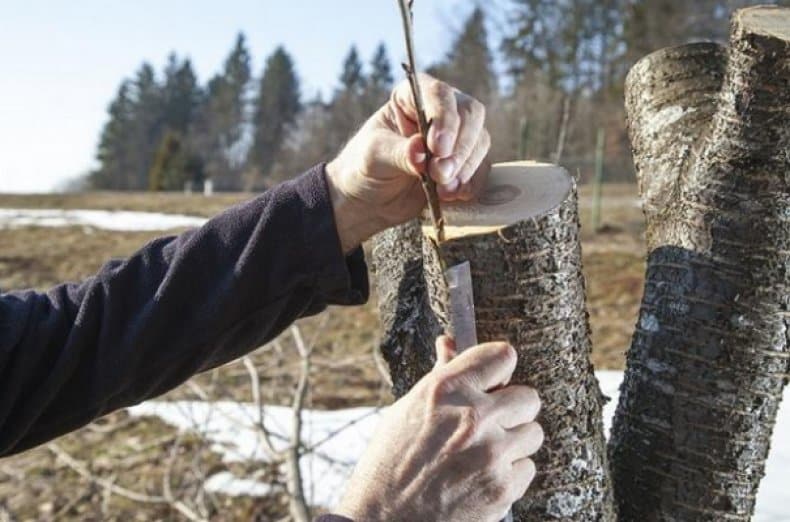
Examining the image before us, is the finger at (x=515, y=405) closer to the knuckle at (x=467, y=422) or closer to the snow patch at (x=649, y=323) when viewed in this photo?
the knuckle at (x=467, y=422)

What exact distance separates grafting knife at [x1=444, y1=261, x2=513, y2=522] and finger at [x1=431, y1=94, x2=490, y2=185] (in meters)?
0.16

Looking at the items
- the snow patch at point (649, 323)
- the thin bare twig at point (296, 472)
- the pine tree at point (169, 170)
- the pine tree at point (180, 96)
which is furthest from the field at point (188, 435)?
the pine tree at point (180, 96)

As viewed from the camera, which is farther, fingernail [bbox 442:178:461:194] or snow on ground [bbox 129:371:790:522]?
snow on ground [bbox 129:371:790:522]

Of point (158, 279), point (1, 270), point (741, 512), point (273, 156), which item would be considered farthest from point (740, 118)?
point (273, 156)

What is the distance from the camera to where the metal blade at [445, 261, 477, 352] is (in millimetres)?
1165

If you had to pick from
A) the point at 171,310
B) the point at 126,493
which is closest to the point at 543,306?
the point at 171,310

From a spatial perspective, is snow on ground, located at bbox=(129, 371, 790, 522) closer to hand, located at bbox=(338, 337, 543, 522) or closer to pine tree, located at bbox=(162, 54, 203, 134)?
hand, located at bbox=(338, 337, 543, 522)

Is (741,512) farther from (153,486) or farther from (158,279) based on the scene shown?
(153,486)

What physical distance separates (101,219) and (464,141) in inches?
644

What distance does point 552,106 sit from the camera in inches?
678

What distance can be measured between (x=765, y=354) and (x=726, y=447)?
0.16 metres

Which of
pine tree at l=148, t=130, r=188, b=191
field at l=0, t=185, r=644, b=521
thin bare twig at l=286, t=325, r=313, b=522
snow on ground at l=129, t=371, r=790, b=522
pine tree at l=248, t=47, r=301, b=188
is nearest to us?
thin bare twig at l=286, t=325, r=313, b=522

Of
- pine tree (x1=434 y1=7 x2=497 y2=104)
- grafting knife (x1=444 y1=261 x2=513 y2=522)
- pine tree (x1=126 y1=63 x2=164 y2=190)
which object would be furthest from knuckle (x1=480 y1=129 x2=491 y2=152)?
pine tree (x1=126 y1=63 x2=164 y2=190)

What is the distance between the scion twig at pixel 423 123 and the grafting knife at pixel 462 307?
0.18 feet
